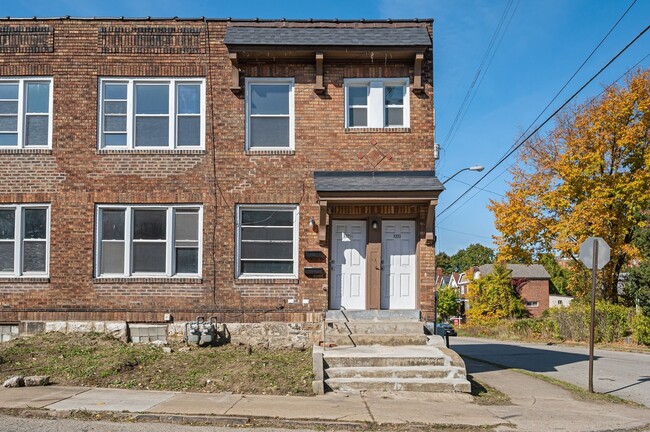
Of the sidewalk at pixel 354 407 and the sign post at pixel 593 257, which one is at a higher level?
the sign post at pixel 593 257

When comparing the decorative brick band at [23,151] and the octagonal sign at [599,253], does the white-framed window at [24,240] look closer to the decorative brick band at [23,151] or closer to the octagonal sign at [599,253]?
the decorative brick band at [23,151]

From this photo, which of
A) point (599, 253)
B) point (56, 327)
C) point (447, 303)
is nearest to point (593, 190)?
point (599, 253)

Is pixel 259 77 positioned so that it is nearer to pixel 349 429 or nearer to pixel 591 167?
pixel 349 429

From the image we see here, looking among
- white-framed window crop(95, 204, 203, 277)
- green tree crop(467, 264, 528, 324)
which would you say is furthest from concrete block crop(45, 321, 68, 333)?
green tree crop(467, 264, 528, 324)

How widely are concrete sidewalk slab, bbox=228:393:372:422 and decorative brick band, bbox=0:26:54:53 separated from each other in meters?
9.58

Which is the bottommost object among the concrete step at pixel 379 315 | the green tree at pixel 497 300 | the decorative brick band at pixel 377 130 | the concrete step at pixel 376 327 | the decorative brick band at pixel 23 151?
the green tree at pixel 497 300

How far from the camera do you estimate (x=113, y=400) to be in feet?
30.7

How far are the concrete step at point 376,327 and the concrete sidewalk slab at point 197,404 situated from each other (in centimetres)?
348

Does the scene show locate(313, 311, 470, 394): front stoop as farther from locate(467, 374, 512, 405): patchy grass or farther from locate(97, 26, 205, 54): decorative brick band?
locate(97, 26, 205, 54): decorative brick band

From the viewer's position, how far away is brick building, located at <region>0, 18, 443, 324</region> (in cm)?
1368

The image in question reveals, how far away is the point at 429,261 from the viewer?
44.5 ft

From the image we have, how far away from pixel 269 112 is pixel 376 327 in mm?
5469

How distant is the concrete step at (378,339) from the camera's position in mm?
12516

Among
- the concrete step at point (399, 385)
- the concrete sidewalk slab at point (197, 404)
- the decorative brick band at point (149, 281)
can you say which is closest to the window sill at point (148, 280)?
the decorative brick band at point (149, 281)
